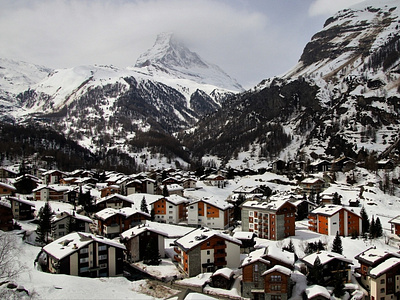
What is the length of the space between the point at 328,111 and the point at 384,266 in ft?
382

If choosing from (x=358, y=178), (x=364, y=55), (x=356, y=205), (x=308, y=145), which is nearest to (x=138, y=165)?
(x=308, y=145)

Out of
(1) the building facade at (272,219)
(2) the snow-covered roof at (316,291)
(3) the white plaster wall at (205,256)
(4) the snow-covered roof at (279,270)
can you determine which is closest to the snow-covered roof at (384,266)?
(2) the snow-covered roof at (316,291)

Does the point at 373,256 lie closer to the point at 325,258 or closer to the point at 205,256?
the point at 325,258

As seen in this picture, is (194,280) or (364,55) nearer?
(194,280)

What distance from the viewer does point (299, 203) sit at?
60.6 metres

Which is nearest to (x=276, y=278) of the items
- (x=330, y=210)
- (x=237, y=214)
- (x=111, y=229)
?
(x=330, y=210)

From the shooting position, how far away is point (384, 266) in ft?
104

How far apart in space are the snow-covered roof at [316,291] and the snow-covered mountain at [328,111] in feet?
260

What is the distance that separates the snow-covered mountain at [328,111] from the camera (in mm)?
119125

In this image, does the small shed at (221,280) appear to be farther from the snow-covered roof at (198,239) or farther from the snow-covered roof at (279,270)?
the snow-covered roof at (198,239)

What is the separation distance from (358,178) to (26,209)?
6734 centimetres

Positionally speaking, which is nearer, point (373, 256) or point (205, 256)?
point (373, 256)

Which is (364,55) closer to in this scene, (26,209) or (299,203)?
(299,203)

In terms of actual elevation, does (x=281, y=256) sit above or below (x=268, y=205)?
below
